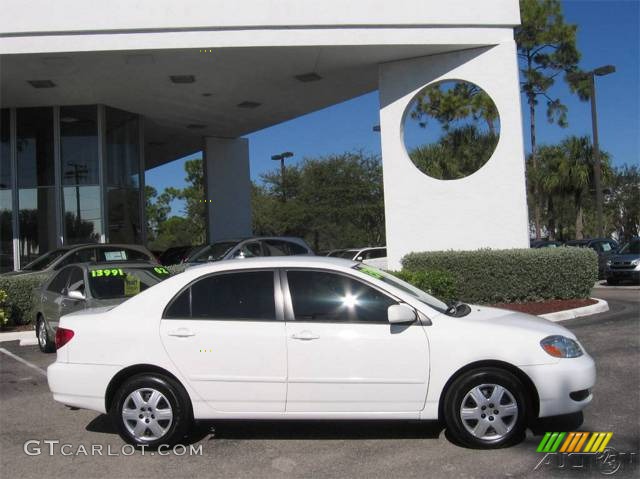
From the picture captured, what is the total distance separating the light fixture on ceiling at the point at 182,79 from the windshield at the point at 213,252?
4573 millimetres

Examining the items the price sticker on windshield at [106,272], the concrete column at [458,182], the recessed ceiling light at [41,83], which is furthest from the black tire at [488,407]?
the recessed ceiling light at [41,83]

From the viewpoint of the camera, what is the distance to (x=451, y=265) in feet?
43.5

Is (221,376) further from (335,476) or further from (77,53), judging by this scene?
(77,53)

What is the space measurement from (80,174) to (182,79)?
5.61m

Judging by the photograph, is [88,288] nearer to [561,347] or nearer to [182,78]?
[561,347]

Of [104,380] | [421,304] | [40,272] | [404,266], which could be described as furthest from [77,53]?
[421,304]

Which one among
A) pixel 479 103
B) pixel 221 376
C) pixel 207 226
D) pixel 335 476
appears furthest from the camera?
pixel 207 226

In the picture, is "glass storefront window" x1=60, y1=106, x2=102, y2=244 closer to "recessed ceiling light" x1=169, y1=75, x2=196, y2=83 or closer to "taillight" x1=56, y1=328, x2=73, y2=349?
"recessed ceiling light" x1=169, y1=75, x2=196, y2=83

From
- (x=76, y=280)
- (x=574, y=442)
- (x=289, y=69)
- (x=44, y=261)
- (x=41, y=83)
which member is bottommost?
(x=574, y=442)

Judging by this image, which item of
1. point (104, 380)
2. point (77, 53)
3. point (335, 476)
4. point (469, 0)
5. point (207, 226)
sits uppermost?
point (469, 0)

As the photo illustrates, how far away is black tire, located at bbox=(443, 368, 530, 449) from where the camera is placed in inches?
186

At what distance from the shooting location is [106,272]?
9398 millimetres

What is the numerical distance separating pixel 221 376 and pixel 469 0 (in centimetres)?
1198

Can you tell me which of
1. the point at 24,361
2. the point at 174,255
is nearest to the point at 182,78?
the point at 174,255
